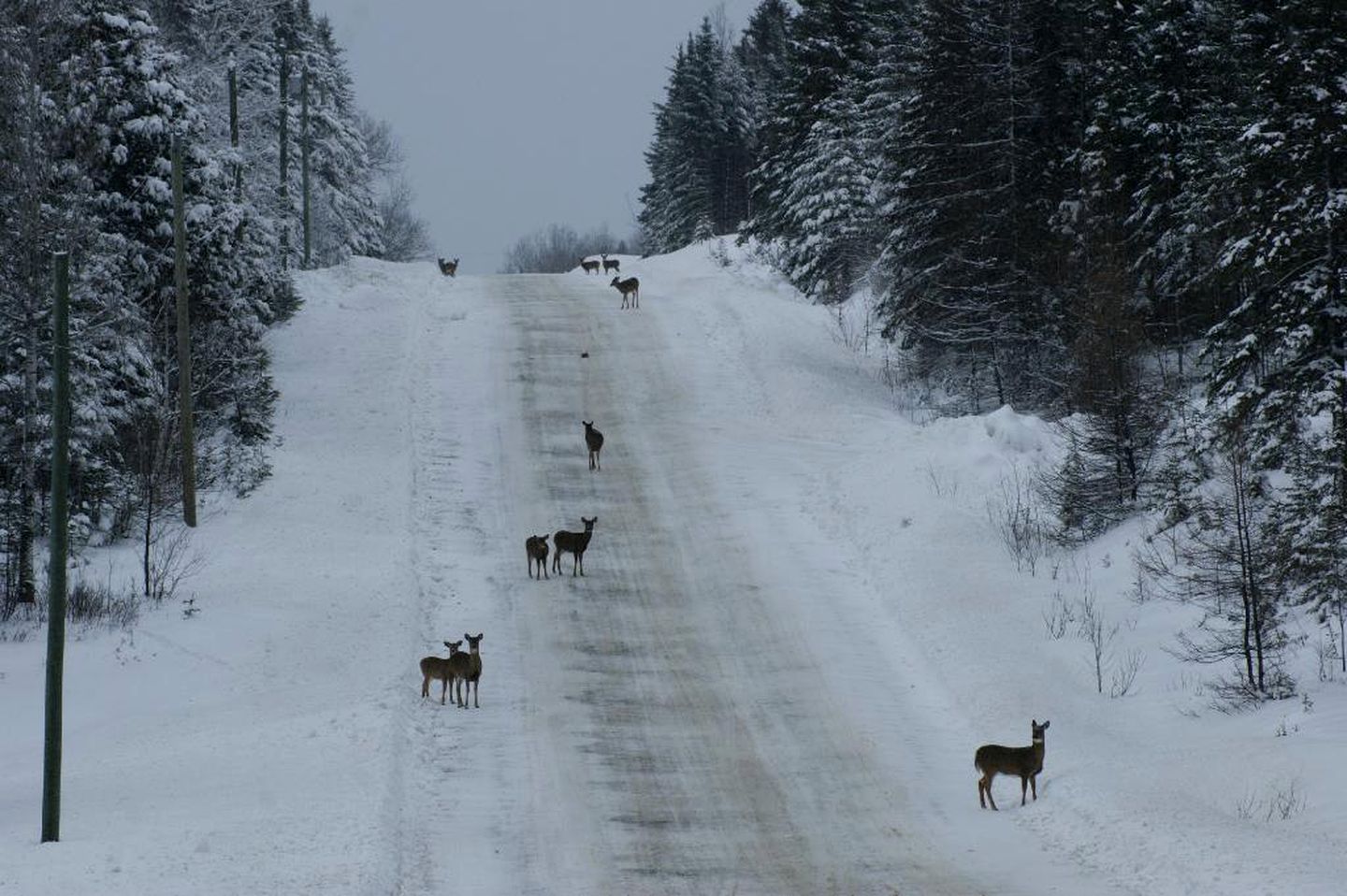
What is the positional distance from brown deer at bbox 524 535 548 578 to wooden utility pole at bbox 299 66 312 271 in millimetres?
38256

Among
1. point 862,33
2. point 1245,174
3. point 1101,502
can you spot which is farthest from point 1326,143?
point 862,33

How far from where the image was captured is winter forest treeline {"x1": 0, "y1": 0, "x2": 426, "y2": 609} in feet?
66.8

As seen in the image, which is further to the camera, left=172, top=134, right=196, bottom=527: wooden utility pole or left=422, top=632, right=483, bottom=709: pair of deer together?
left=172, top=134, right=196, bottom=527: wooden utility pole

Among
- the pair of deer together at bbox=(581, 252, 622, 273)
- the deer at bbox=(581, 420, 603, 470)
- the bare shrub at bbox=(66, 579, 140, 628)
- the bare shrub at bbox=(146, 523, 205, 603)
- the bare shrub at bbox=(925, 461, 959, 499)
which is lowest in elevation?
the bare shrub at bbox=(66, 579, 140, 628)

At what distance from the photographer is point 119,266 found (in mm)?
26156

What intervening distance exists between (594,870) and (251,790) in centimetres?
400

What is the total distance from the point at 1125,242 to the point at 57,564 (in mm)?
24995

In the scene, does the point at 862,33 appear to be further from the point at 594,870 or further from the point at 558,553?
the point at 594,870

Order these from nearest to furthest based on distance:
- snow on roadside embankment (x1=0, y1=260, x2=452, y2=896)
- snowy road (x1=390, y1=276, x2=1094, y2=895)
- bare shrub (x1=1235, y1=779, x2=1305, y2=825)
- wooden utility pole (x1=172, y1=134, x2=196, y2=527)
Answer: snow on roadside embankment (x1=0, y1=260, x2=452, y2=896) < bare shrub (x1=1235, y1=779, x2=1305, y2=825) < snowy road (x1=390, y1=276, x2=1094, y2=895) < wooden utility pole (x1=172, y1=134, x2=196, y2=527)

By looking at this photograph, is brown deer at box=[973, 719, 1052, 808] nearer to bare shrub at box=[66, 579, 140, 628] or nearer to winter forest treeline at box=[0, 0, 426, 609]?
bare shrub at box=[66, 579, 140, 628]

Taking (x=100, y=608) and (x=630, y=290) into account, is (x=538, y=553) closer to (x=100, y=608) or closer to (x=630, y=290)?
(x=100, y=608)

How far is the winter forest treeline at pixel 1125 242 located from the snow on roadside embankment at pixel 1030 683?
3.64 feet

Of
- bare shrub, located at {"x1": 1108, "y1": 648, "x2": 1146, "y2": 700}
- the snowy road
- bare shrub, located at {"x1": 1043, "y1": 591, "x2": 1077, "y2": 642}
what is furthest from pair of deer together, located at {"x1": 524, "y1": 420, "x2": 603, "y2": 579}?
bare shrub, located at {"x1": 1108, "y1": 648, "x2": 1146, "y2": 700}

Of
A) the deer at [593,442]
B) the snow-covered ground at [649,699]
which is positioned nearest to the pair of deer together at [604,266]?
the snow-covered ground at [649,699]
